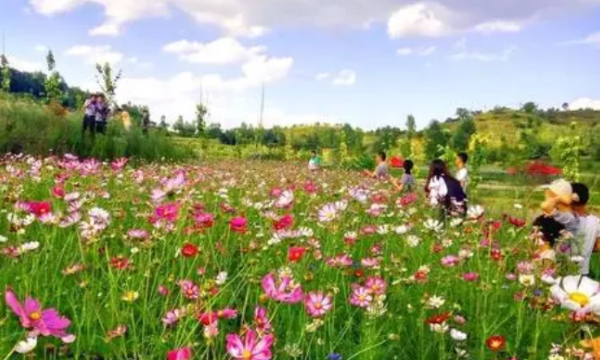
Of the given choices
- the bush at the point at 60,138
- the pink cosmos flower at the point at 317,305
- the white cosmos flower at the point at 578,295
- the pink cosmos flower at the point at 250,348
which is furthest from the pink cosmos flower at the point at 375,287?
the bush at the point at 60,138

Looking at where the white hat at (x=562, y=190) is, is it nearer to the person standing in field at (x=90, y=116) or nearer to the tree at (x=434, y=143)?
the person standing in field at (x=90, y=116)

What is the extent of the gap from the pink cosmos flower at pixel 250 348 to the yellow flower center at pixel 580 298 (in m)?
0.81

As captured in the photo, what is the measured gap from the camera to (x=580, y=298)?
165 centimetres

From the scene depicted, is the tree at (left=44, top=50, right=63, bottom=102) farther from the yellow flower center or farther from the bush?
the yellow flower center

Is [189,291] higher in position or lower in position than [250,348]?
lower

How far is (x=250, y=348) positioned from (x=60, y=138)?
11.4 meters

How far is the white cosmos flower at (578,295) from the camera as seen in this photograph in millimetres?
1581

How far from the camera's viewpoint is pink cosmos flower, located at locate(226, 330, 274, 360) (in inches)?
50.3

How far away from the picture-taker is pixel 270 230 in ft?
11.5

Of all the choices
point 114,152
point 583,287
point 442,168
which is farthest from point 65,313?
point 114,152

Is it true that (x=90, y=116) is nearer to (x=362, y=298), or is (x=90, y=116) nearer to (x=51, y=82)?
(x=51, y=82)

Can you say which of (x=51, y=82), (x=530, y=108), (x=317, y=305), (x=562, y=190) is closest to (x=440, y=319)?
(x=317, y=305)

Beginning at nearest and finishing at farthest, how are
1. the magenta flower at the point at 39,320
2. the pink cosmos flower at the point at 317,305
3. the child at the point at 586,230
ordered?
the magenta flower at the point at 39,320, the pink cosmos flower at the point at 317,305, the child at the point at 586,230

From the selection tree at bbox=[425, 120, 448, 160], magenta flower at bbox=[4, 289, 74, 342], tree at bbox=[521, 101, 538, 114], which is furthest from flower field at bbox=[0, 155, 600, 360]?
tree at bbox=[521, 101, 538, 114]
